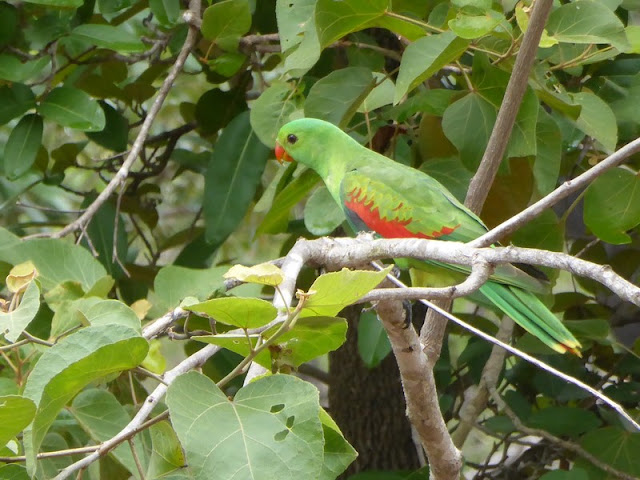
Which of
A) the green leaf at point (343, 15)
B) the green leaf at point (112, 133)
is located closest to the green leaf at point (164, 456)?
the green leaf at point (343, 15)

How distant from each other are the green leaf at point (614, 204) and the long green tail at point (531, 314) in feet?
0.89

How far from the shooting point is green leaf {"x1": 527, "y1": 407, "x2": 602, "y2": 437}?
235cm

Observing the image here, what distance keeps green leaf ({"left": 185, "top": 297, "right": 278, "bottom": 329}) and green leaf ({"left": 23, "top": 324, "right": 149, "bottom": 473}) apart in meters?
0.11

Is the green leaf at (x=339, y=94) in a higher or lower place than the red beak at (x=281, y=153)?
higher

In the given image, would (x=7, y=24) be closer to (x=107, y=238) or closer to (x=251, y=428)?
(x=107, y=238)

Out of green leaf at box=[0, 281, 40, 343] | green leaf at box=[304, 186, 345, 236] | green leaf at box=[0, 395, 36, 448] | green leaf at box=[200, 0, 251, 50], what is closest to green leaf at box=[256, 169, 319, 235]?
green leaf at box=[304, 186, 345, 236]

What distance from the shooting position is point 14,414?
1033 millimetres

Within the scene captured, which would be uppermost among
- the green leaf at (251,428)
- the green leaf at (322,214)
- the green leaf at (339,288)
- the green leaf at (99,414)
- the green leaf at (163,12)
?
the green leaf at (163,12)

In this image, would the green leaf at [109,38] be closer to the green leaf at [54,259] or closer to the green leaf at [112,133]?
the green leaf at [112,133]

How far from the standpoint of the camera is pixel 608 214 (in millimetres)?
1998

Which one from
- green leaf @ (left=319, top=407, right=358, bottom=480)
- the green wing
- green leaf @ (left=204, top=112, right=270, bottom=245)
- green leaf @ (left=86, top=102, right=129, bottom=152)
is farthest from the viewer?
green leaf @ (left=86, top=102, right=129, bottom=152)

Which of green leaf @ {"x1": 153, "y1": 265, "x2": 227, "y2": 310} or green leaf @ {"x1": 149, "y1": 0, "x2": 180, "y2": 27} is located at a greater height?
green leaf @ {"x1": 149, "y1": 0, "x2": 180, "y2": 27}

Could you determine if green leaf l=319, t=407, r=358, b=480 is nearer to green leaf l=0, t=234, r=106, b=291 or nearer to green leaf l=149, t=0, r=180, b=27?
green leaf l=0, t=234, r=106, b=291

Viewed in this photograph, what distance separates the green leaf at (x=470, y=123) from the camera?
198cm
